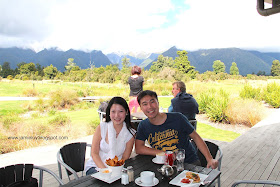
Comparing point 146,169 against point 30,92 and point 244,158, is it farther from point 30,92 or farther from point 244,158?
point 30,92

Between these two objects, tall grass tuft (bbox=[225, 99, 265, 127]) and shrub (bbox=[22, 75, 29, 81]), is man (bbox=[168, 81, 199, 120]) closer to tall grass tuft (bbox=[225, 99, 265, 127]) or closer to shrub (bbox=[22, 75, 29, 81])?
tall grass tuft (bbox=[225, 99, 265, 127])

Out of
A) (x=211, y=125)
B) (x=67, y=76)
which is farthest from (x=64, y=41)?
(x=211, y=125)

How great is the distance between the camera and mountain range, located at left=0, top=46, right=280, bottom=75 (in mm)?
7410

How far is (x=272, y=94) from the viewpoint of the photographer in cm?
870

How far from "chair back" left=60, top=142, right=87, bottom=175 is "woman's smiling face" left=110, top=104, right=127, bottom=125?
44cm

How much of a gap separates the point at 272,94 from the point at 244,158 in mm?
6723

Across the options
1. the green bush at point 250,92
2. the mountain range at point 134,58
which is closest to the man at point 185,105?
the mountain range at point 134,58

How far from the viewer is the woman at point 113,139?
1.79 m

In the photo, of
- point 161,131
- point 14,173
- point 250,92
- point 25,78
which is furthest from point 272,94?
point 14,173

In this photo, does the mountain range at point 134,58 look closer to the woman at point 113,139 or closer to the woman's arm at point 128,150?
the woman at point 113,139

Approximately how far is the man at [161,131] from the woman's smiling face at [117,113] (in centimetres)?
17

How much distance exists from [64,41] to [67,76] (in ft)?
8.66

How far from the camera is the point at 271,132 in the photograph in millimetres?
4672

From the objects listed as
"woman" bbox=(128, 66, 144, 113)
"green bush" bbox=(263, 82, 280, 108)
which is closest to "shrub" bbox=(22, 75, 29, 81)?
"woman" bbox=(128, 66, 144, 113)
